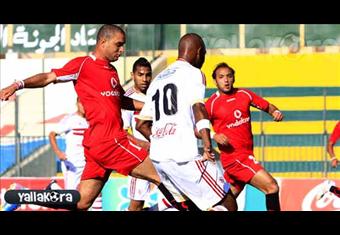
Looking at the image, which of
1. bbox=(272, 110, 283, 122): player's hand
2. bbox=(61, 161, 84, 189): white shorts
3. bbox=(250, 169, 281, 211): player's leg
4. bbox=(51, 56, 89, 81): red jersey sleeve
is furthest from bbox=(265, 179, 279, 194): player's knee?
bbox=(61, 161, 84, 189): white shorts

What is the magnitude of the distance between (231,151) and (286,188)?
17.6 feet

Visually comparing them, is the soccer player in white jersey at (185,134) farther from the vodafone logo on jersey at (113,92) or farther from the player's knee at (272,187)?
the player's knee at (272,187)

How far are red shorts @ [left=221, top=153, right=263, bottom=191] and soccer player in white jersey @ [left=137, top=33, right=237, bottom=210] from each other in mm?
2805

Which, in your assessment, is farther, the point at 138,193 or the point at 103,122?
the point at 138,193

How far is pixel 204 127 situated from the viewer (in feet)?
27.2

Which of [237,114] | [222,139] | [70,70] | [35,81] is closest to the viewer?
[35,81]

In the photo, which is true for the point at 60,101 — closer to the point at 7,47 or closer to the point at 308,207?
the point at 7,47

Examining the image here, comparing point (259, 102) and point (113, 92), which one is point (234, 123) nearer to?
point (259, 102)

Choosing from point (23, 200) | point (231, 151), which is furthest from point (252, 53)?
point (23, 200)

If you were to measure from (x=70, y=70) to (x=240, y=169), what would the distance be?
9.14ft

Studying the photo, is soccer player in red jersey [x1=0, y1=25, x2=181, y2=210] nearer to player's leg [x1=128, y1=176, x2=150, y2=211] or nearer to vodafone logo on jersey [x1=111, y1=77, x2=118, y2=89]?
vodafone logo on jersey [x1=111, y1=77, x2=118, y2=89]

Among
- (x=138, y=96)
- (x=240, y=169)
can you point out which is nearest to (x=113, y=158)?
(x=138, y=96)

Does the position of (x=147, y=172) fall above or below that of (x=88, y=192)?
above

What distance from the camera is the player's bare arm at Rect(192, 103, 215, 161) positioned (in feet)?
27.1
